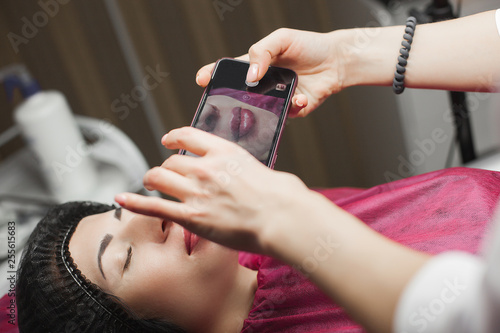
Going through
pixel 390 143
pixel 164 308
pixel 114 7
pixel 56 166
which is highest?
pixel 114 7

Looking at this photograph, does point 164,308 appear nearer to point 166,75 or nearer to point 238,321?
point 238,321

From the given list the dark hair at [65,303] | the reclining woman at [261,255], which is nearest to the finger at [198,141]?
the reclining woman at [261,255]

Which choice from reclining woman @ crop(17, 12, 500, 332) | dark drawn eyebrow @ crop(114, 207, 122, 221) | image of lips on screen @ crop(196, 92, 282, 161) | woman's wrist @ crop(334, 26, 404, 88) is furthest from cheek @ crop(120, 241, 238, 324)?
woman's wrist @ crop(334, 26, 404, 88)

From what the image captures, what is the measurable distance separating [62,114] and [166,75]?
503 millimetres

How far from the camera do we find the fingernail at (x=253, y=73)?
2.76 ft

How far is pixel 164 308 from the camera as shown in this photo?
0.92 metres

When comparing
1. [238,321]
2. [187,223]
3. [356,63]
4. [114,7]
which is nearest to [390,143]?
[356,63]

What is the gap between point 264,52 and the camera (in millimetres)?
868

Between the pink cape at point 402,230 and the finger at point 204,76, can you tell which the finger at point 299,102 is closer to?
the finger at point 204,76

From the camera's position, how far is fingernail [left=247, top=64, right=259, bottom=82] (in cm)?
84

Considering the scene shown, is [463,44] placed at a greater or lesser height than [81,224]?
greater

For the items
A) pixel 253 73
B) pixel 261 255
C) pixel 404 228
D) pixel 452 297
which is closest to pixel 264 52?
pixel 253 73

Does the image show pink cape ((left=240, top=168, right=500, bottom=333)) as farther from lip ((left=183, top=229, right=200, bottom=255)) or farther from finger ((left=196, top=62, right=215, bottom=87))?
finger ((left=196, top=62, right=215, bottom=87))

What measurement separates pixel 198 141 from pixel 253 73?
292 mm
